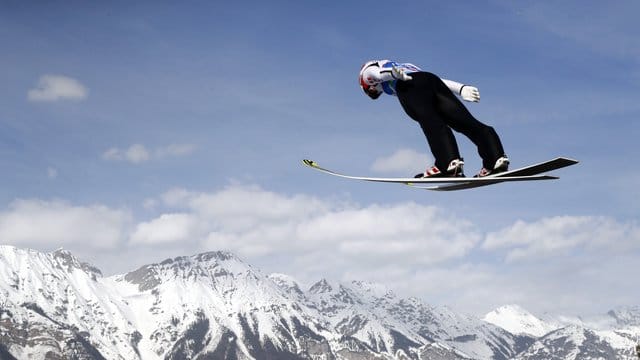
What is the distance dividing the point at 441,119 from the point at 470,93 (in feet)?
1.91

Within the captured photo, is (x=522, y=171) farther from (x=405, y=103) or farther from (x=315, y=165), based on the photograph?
(x=315, y=165)

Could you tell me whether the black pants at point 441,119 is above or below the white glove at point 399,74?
below

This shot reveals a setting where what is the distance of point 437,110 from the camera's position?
35.6 feet

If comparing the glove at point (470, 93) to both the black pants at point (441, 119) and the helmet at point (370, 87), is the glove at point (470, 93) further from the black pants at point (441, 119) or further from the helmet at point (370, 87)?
the helmet at point (370, 87)

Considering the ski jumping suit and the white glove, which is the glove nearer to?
the ski jumping suit

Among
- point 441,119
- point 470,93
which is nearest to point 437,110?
point 441,119

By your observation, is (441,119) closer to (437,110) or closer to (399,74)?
(437,110)

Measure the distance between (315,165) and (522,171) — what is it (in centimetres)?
422

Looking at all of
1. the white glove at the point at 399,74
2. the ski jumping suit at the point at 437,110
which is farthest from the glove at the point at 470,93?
the white glove at the point at 399,74

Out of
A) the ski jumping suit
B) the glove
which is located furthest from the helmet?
the glove

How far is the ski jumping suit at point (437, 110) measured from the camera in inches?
414

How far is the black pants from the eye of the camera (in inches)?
413

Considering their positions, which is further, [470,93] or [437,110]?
[437,110]

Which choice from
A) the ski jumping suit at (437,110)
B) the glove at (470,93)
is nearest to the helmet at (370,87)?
the ski jumping suit at (437,110)
